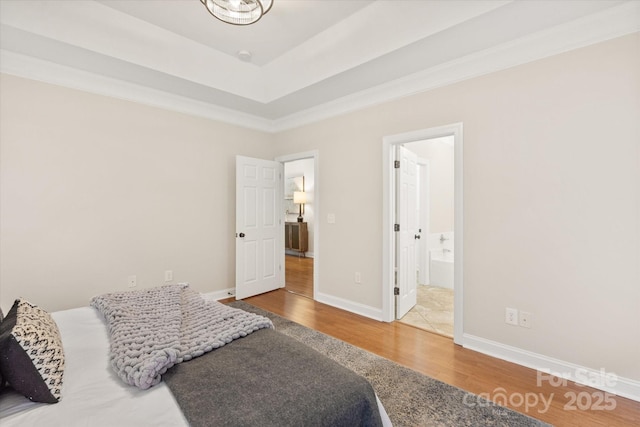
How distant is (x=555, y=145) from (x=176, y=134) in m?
3.85

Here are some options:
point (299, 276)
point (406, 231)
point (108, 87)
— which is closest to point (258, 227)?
point (299, 276)

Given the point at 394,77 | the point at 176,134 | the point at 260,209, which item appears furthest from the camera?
the point at 260,209

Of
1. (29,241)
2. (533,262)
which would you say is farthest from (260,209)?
(533,262)

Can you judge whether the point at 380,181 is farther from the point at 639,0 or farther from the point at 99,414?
the point at 99,414

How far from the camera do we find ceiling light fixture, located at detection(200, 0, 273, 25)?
204 cm

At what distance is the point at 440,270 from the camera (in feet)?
15.1

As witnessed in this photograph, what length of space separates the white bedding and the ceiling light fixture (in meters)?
2.22

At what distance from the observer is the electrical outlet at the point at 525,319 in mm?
2326

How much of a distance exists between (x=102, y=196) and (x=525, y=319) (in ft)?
13.6

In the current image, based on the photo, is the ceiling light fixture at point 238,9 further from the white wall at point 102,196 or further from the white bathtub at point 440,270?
the white bathtub at point 440,270

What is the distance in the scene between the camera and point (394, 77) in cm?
303

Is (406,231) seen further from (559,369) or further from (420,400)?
(420,400)

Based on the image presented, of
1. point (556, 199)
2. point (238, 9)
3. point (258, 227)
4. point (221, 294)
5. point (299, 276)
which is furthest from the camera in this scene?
point (299, 276)

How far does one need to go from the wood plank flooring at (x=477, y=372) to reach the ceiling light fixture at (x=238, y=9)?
2.85 m
